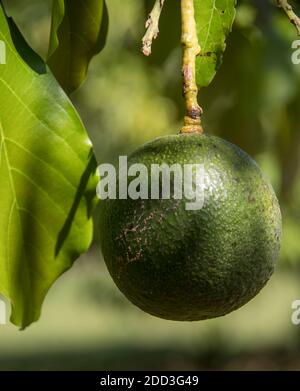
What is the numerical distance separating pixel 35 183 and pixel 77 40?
0.49 metres

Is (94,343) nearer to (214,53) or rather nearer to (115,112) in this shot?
(115,112)

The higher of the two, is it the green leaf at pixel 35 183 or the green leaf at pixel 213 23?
the green leaf at pixel 213 23

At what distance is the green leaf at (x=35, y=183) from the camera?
4.83ft

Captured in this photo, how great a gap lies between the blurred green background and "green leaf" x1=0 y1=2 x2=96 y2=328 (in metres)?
0.84

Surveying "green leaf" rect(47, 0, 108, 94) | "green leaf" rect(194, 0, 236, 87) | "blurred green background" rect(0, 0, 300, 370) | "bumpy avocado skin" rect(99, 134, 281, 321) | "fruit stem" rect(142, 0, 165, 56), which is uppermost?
"blurred green background" rect(0, 0, 300, 370)

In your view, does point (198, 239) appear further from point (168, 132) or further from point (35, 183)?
point (168, 132)

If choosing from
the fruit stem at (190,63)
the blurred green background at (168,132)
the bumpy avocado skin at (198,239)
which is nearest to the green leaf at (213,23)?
the fruit stem at (190,63)

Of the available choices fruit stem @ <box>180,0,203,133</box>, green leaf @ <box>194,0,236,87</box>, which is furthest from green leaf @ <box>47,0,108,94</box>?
fruit stem @ <box>180,0,203,133</box>

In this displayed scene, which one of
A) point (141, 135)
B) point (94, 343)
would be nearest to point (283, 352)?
point (94, 343)

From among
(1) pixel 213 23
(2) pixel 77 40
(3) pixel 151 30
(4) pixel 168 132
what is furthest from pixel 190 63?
(4) pixel 168 132

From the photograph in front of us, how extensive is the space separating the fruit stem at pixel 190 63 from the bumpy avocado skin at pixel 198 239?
0.05 metres

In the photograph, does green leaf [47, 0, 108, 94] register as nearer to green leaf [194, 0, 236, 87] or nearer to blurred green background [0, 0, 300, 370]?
green leaf [194, 0, 236, 87]

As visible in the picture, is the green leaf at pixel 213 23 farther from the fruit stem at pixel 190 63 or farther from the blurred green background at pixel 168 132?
the blurred green background at pixel 168 132

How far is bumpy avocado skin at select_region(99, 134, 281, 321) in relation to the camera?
1348 mm
